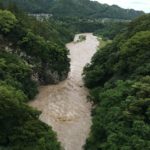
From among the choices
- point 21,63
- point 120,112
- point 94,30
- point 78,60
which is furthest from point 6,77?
point 94,30

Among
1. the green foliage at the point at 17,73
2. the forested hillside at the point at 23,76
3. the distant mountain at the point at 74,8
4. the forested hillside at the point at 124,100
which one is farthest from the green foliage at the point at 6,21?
the distant mountain at the point at 74,8

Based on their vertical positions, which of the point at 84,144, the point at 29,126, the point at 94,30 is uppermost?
the point at 29,126

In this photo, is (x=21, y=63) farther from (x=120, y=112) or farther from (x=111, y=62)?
(x=120, y=112)

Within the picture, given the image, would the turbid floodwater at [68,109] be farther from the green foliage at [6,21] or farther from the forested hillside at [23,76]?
the green foliage at [6,21]

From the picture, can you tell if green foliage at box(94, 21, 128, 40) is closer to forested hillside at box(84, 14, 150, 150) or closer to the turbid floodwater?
the turbid floodwater

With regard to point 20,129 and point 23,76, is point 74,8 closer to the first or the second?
point 23,76

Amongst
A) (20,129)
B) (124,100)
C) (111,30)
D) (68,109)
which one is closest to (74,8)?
(111,30)

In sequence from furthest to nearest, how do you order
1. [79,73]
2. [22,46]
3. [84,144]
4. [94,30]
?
[94,30]
[79,73]
[22,46]
[84,144]
